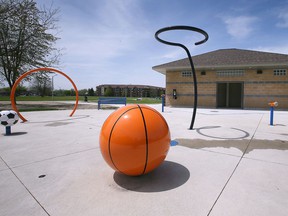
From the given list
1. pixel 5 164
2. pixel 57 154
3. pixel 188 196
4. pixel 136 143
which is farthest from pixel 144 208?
pixel 5 164

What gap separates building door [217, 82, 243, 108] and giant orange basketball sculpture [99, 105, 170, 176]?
20.9 meters

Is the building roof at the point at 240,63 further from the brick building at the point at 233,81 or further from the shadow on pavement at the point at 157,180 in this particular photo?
the shadow on pavement at the point at 157,180

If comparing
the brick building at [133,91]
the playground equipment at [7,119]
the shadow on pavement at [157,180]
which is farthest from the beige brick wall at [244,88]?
the brick building at [133,91]

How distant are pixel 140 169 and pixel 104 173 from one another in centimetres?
88

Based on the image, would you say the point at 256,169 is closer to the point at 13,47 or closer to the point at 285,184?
the point at 285,184

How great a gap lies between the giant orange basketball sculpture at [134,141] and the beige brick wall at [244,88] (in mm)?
19386

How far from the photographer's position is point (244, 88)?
19.7m

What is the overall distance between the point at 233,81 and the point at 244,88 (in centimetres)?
137

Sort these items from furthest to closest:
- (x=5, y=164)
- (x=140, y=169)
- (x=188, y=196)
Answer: (x=5, y=164) → (x=140, y=169) → (x=188, y=196)

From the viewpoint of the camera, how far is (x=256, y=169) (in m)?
3.76

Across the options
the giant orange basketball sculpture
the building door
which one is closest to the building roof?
the building door

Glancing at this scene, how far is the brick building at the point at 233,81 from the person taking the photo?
60.5 feet

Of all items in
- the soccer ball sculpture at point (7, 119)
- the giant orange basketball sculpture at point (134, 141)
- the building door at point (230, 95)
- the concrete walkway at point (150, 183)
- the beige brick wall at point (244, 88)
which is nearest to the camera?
the concrete walkway at point (150, 183)

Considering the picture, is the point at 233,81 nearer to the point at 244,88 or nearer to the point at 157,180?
the point at 244,88
